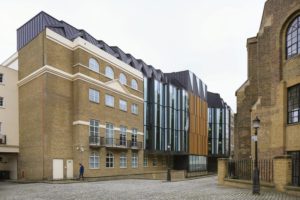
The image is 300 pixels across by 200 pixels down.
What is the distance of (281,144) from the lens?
15.5 m

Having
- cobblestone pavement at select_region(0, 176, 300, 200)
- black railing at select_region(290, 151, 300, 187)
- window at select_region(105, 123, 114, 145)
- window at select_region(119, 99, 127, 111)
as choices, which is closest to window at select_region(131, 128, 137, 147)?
window at select_region(119, 99, 127, 111)

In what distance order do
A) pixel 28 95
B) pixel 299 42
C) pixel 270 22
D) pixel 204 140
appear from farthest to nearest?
1. pixel 204 140
2. pixel 28 95
3. pixel 270 22
4. pixel 299 42

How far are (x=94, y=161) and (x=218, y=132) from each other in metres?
34.3

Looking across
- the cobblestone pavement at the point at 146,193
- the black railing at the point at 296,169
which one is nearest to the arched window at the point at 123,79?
the cobblestone pavement at the point at 146,193

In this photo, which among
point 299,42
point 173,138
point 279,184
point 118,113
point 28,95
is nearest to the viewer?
point 279,184

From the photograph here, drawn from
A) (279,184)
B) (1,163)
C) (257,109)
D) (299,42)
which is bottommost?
(1,163)

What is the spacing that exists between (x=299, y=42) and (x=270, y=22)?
8.77 ft

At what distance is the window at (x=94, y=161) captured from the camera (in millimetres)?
28700

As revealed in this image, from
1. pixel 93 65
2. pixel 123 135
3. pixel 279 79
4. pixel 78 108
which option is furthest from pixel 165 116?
pixel 279 79

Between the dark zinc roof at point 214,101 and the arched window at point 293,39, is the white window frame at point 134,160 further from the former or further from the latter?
the dark zinc roof at point 214,101

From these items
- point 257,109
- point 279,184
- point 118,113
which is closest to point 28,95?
point 118,113

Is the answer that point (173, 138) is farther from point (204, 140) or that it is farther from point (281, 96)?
point (281, 96)

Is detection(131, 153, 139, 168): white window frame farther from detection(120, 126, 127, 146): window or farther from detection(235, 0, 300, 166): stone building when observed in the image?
detection(235, 0, 300, 166): stone building

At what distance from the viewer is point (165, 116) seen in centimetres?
4247
